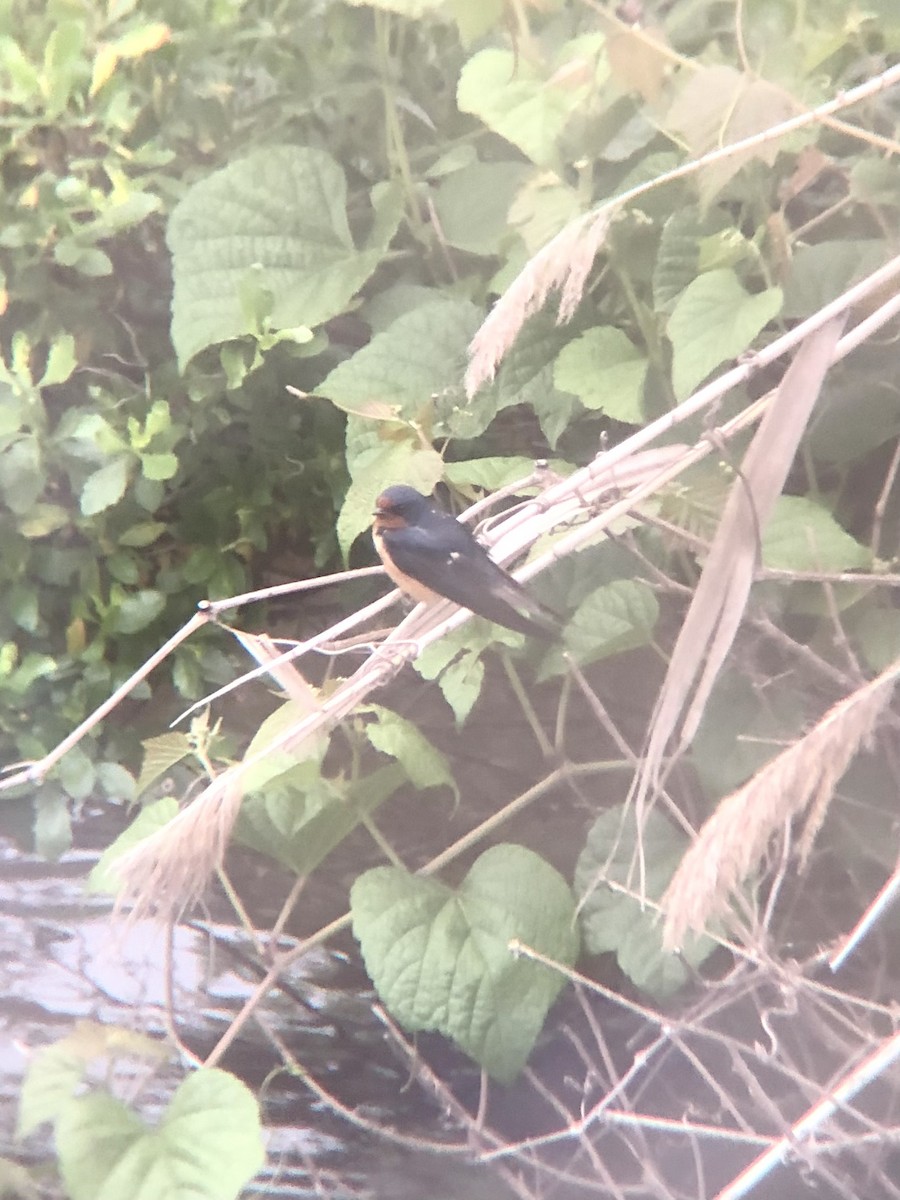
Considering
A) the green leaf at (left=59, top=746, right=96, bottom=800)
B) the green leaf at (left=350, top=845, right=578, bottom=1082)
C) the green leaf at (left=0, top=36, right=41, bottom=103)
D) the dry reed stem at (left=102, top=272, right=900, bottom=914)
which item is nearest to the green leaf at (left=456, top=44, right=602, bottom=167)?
the dry reed stem at (left=102, top=272, right=900, bottom=914)

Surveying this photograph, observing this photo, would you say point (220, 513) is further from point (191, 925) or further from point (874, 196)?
point (874, 196)

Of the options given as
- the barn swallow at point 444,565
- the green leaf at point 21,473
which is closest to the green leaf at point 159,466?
the green leaf at point 21,473

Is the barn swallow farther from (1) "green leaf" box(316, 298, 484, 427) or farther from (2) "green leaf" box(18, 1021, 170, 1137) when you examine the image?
(2) "green leaf" box(18, 1021, 170, 1137)

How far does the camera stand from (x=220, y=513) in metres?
1.23

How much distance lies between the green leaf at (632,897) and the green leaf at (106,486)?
22.8 inches

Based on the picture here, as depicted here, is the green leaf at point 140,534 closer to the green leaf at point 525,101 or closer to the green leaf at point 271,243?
the green leaf at point 271,243

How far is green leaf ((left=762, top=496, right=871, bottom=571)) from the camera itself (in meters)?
0.83

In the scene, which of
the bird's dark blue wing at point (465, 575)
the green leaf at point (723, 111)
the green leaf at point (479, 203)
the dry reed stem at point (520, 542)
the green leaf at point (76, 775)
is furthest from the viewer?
the green leaf at point (76, 775)

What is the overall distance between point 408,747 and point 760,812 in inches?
18.9

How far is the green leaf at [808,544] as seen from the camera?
0.83m

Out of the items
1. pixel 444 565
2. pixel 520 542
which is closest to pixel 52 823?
pixel 444 565

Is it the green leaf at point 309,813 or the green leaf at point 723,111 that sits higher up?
the green leaf at point 723,111

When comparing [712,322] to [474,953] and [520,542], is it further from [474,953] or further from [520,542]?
[474,953]

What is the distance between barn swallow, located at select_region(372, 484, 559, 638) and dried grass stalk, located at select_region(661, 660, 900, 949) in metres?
0.32
